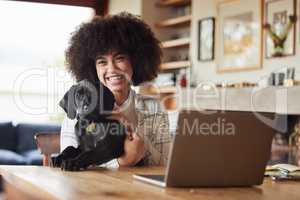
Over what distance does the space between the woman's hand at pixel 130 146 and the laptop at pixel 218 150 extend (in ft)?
0.97

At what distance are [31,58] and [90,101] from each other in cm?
539

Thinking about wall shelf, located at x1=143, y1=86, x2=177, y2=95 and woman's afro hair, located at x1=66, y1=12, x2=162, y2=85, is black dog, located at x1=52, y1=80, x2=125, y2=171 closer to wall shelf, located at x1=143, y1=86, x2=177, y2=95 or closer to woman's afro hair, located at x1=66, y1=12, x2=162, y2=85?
woman's afro hair, located at x1=66, y1=12, x2=162, y2=85

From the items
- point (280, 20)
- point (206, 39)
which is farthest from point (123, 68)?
point (206, 39)

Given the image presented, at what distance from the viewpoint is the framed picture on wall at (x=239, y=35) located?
16.1 feet

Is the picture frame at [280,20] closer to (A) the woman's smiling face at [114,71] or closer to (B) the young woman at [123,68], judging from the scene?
(B) the young woman at [123,68]

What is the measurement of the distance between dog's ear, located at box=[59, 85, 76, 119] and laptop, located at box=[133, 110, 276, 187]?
0.43 meters

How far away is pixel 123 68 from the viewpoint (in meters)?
1.92

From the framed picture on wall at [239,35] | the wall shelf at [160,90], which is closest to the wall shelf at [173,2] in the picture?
the framed picture on wall at [239,35]

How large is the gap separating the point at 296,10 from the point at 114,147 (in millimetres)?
3260

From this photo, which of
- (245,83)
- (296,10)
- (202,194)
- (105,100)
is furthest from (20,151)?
(202,194)

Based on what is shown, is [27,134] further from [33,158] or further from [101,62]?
[101,62]

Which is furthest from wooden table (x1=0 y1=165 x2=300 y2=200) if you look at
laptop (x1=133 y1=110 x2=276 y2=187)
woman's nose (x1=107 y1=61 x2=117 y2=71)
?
woman's nose (x1=107 y1=61 x2=117 y2=71)

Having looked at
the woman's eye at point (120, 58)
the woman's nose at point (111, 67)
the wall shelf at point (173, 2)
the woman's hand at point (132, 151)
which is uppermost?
the wall shelf at point (173, 2)

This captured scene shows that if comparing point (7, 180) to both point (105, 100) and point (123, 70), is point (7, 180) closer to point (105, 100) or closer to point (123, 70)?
point (105, 100)
